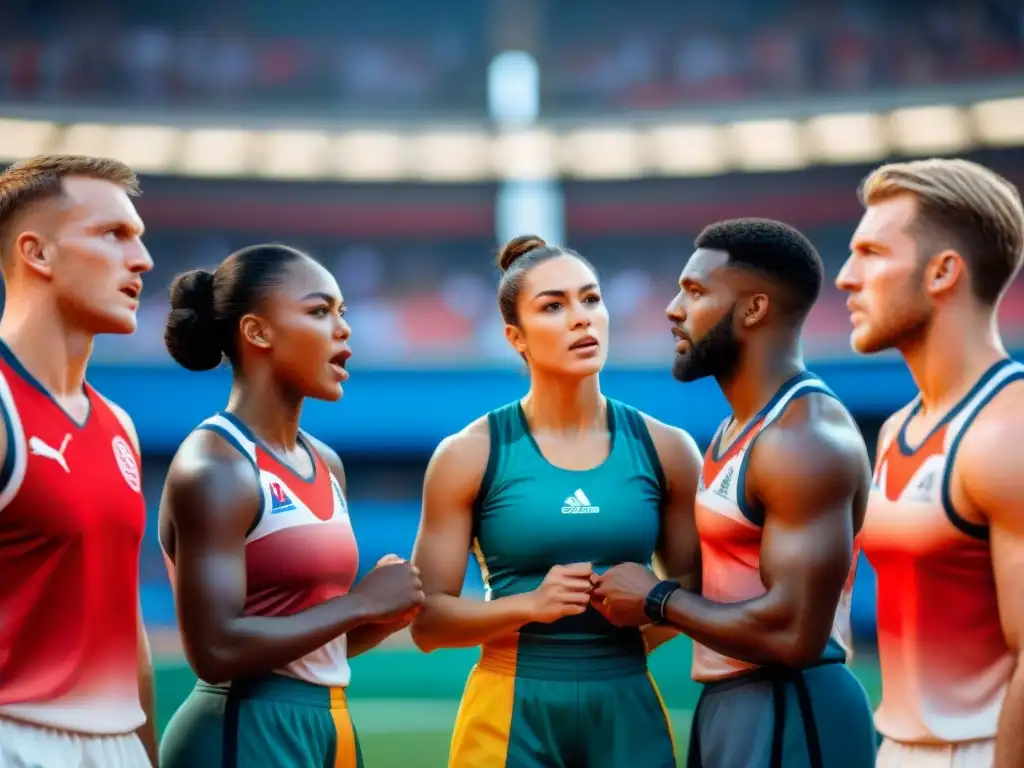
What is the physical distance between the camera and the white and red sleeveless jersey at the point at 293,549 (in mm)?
3391

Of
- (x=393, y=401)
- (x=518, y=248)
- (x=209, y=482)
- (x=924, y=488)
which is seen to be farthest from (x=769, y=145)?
(x=209, y=482)

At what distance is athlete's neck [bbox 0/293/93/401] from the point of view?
10.5 feet

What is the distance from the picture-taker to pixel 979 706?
2953 millimetres

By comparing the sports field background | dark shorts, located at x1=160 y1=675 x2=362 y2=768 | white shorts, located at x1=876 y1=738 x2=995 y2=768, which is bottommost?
the sports field background

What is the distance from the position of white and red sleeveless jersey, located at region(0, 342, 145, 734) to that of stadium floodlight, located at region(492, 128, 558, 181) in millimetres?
19666

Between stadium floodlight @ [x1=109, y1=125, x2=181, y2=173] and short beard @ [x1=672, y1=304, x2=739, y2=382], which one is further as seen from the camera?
stadium floodlight @ [x1=109, y1=125, x2=181, y2=173]

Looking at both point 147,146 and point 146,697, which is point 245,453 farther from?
point 147,146

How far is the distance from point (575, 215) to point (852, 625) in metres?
11.1

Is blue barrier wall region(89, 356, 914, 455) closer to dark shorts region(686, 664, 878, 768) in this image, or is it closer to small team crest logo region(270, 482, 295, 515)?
dark shorts region(686, 664, 878, 768)

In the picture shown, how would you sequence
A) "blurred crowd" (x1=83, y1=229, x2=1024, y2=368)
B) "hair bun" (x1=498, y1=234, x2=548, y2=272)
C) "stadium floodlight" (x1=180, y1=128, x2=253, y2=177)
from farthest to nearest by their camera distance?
"stadium floodlight" (x1=180, y1=128, x2=253, y2=177)
"blurred crowd" (x1=83, y1=229, x2=1024, y2=368)
"hair bun" (x1=498, y1=234, x2=548, y2=272)

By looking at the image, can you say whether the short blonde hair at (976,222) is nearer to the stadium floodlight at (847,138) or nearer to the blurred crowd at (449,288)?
the blurred crowd at (449,288)

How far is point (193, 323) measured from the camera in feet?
12.1

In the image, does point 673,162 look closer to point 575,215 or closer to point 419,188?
point 575,215

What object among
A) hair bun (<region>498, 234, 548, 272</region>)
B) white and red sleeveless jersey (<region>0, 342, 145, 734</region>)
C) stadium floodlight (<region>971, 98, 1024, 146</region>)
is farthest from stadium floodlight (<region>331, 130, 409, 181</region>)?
white and red sleeveless jersey (<region>0, 342, 145, 734</region>)
